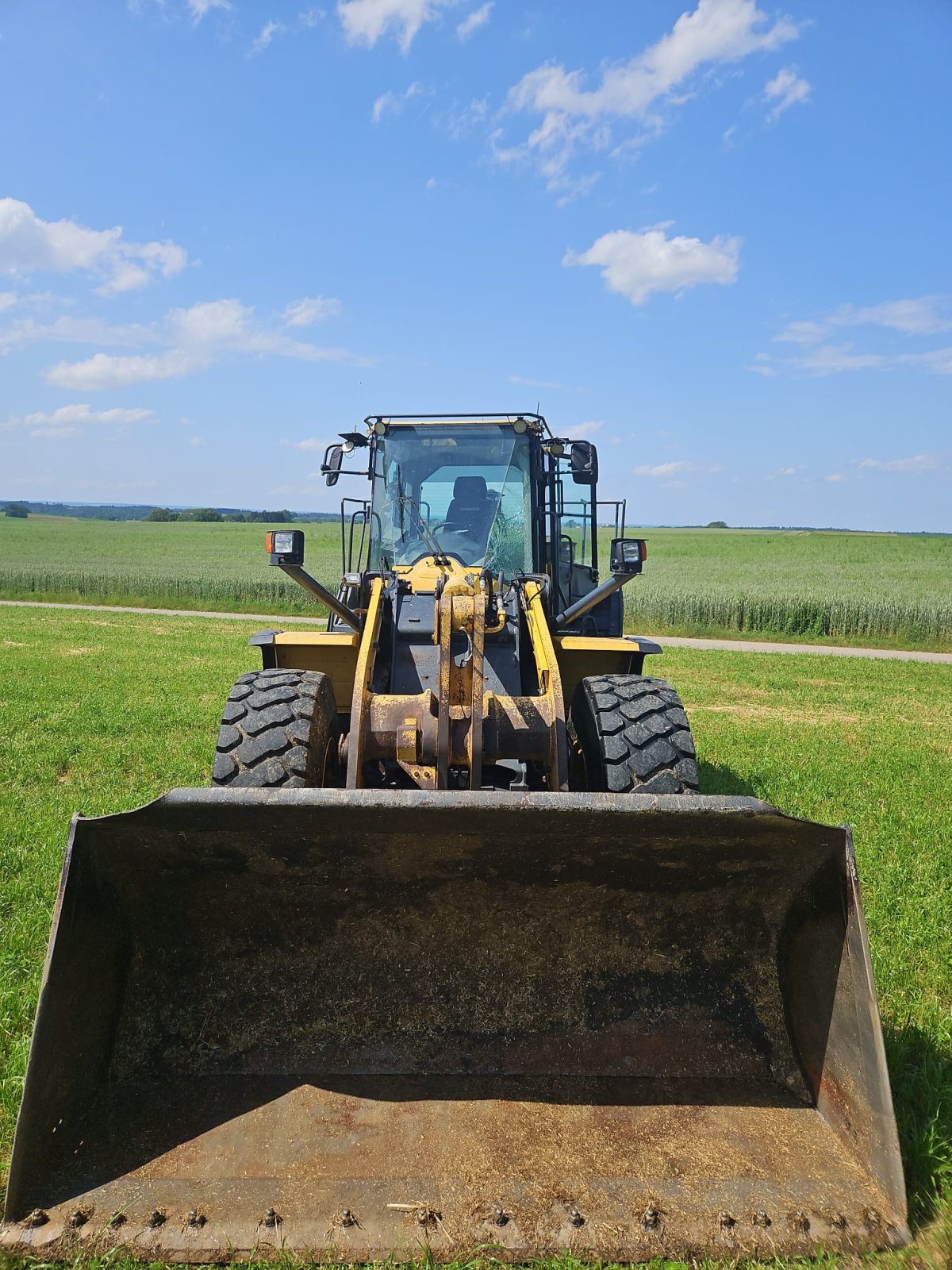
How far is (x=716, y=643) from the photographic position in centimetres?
2119

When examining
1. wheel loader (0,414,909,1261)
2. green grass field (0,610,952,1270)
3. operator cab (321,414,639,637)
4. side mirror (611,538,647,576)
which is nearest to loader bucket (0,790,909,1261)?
wheel loader (0,414,909,1261)

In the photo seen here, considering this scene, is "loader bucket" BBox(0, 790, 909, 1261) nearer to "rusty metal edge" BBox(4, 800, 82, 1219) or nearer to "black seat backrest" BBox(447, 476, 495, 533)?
"rusty metal edge" BBox(4, 800, 82, 1219)

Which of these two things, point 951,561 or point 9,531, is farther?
point 9,531

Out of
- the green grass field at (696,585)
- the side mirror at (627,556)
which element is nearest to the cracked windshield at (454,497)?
the side mirror at (627,556)

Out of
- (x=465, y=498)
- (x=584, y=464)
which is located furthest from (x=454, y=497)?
(x=584, y=464)

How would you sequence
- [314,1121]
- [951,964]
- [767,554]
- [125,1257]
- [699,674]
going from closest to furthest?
[125,1257] → [314,1121] → [951,964] → [699,674] → [767,554]

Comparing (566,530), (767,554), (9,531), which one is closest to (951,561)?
(767,554)

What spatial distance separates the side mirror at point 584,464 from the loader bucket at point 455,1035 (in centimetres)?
306

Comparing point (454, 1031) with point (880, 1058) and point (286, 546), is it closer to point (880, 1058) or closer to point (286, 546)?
point (880, 1058)

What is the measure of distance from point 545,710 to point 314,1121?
6.87 feet

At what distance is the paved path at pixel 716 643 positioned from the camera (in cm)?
1875

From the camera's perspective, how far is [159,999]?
314 cm

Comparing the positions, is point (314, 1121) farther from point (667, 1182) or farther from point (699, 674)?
point (699, 674)

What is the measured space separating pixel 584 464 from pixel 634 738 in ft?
6.61
